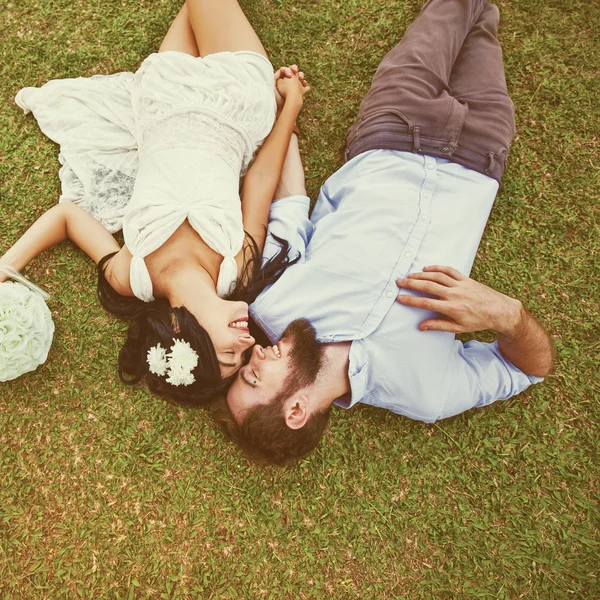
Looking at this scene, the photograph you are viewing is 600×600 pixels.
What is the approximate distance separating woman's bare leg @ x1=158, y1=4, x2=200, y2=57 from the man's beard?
186cm

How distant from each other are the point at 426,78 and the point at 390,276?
1.19 meters

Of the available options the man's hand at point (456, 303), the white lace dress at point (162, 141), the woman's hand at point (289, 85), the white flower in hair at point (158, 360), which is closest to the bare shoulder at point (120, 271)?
the white lace dress at point (162, 141)

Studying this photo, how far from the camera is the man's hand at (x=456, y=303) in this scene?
2316 mm

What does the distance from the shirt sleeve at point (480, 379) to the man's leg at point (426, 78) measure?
1.23m

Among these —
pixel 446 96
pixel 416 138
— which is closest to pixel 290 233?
pixel 416 138

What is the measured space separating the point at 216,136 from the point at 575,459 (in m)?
2.84

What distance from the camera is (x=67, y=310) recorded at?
2.84 m

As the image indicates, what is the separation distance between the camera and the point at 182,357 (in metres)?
2.08

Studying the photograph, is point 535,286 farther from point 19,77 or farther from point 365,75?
point 19,77

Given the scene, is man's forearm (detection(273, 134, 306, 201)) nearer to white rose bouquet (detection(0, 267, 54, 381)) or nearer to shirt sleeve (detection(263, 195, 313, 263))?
shirt sleeve (detection(263, 195, 313, 263))

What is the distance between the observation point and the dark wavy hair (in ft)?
7.03

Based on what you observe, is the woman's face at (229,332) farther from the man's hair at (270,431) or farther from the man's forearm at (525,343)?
the man's forearm at (525,343)

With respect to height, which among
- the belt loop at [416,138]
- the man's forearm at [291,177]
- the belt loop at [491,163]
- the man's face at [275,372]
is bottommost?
the man's face at [275,372]

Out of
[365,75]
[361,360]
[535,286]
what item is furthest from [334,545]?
[365,75]
